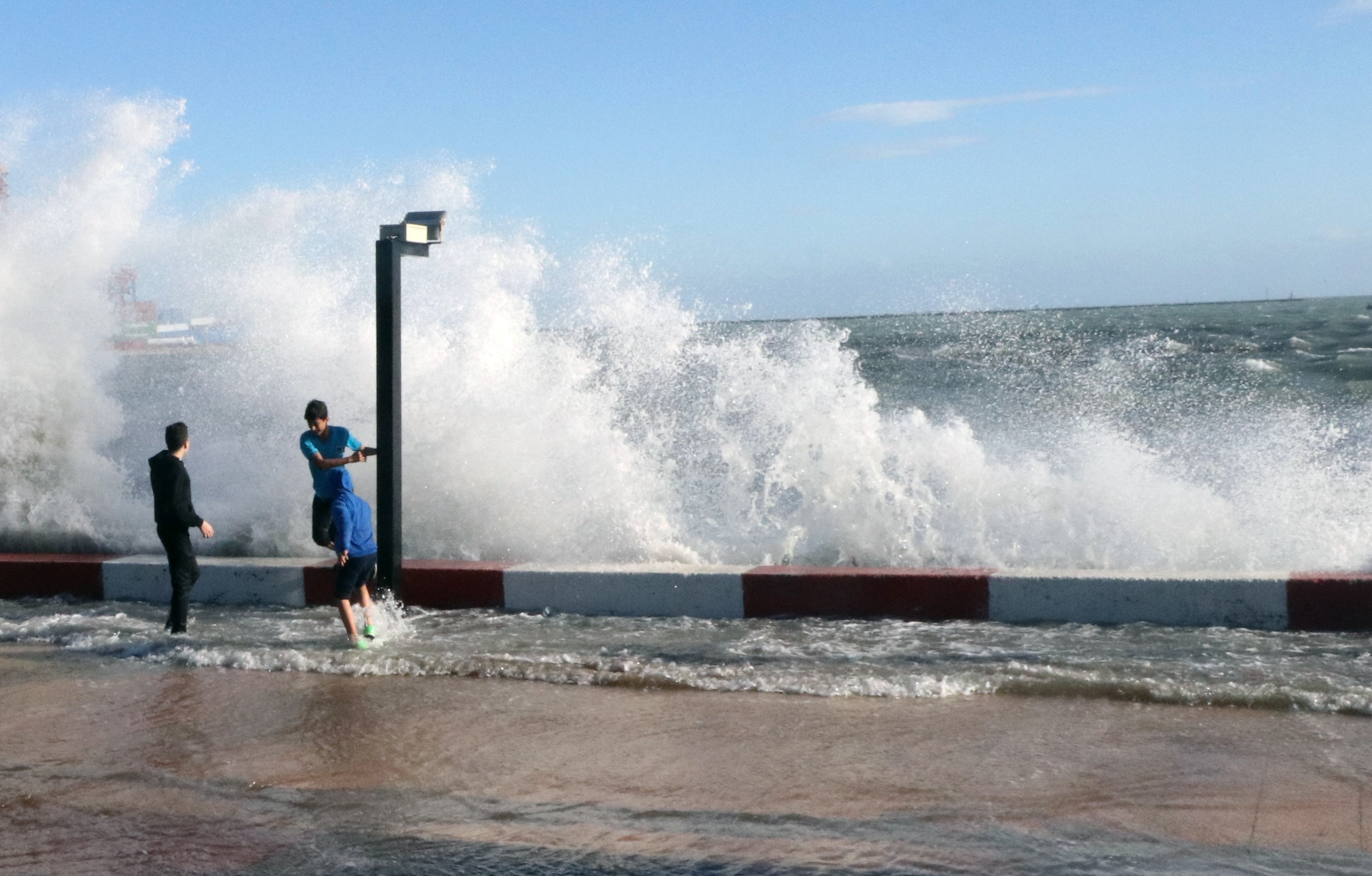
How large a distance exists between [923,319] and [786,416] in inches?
2719

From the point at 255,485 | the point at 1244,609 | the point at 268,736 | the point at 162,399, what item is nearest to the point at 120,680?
the point at 268,736

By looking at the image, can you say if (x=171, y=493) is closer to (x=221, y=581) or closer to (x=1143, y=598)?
(x=221, y=581)

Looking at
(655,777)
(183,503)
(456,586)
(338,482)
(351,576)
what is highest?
(338,482)

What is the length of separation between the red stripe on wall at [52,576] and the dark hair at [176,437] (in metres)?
1.74

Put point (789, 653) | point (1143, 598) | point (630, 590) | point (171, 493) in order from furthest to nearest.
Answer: point (630, 590) < point (171, 493) < point (1143, 598) < point (789, 653)

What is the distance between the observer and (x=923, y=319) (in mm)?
76250

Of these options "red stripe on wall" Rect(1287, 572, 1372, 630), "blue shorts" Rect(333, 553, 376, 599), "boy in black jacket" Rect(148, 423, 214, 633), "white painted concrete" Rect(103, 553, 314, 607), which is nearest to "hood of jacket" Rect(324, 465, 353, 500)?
"blue shorts" Rect(333, 553, 376, 599)

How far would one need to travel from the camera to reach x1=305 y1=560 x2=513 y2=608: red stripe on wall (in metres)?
7.38

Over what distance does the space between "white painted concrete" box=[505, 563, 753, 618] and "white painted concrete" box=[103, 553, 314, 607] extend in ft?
4.69

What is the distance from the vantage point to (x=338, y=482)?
662 cm

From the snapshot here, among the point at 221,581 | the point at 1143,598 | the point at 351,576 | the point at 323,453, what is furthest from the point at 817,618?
the point at 221,581

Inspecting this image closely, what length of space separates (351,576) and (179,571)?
41.5 inches

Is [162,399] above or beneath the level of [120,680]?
above

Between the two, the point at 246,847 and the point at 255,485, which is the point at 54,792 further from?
the point at 255,485
